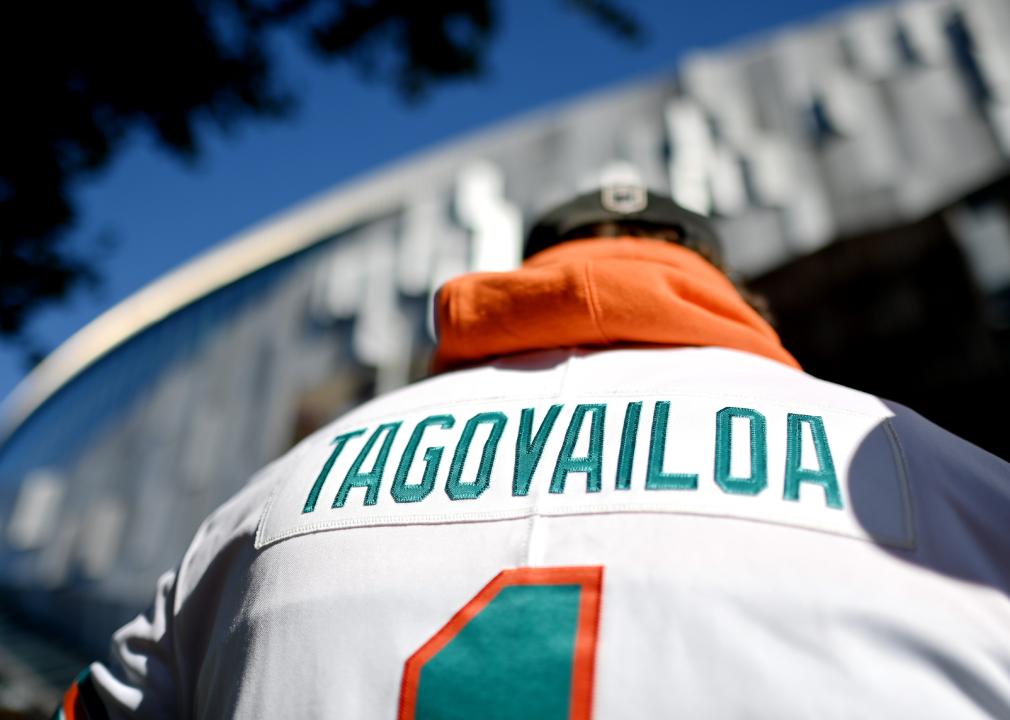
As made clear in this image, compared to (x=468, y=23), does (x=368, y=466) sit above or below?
below

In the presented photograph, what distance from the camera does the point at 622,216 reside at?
1.17m

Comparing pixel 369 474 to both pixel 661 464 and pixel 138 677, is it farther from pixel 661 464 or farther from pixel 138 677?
pixel 138 677

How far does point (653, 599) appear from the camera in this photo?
2.16ft

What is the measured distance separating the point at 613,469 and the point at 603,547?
0.30ft

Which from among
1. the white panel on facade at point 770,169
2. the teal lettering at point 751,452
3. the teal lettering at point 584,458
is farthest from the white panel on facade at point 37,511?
the teal lettering at point 751,452

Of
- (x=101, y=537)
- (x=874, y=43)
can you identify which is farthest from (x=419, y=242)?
(x=101, y=537)

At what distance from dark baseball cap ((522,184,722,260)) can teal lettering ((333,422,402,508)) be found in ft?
1.42

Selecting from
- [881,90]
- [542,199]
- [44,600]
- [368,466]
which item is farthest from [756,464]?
[44,600]

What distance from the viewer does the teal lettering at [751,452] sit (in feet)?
2.36

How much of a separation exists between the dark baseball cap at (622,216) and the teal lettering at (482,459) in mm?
395

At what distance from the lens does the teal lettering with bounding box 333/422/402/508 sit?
0.86 meters

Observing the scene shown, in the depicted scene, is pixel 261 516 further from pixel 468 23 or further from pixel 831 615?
pixel 468 23

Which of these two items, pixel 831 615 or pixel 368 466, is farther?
pixel 368 466

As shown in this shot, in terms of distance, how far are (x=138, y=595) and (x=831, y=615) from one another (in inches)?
315
